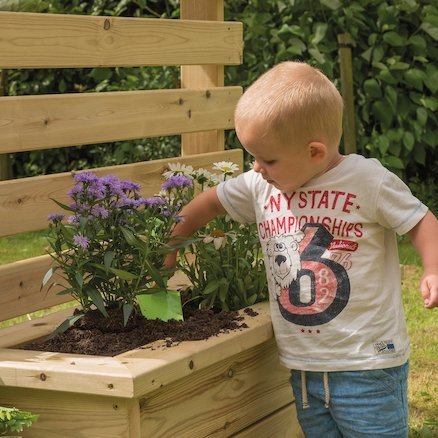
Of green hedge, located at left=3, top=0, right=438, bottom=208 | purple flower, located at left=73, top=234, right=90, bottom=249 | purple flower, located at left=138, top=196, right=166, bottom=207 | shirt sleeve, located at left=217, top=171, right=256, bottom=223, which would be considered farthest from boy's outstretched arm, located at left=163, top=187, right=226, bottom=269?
green hedge, located at left=3, top=0, right=438, bottom=208

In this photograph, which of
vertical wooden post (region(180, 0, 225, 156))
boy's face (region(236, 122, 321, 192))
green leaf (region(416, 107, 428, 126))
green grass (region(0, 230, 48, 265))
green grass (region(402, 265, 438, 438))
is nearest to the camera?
boy's face (region(236, 122, 321, 192))

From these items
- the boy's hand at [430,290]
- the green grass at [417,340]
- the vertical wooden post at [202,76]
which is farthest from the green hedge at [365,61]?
the boy's hand at [430,290]

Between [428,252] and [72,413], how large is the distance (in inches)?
37.4

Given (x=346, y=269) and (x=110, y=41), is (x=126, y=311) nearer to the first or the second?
(x=346, y=269)

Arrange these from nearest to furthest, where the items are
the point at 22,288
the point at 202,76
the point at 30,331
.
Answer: the point at 30,331
the point at 22,288
the point at 202,76

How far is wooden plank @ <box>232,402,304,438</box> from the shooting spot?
9.38 ft

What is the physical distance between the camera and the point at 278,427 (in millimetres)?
3002

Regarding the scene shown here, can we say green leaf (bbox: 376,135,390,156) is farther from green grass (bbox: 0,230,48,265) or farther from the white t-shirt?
the white t-shirt

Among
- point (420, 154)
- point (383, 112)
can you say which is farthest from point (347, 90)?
point (420, 154)

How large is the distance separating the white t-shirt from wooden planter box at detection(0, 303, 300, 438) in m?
0.18

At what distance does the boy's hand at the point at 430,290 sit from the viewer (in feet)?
8.00

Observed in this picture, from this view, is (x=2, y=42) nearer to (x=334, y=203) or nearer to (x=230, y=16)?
(x=334, y=203)

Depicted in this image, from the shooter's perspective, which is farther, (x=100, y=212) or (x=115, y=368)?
(x=100, y=212)

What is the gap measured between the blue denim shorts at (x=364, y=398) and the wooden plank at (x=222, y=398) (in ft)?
0.65
